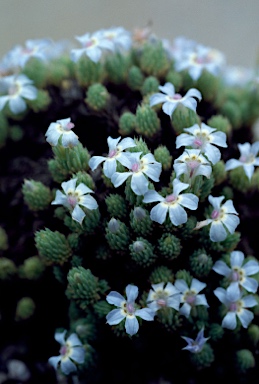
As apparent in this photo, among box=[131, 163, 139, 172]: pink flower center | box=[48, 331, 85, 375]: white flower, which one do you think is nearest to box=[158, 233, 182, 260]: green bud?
box=[131, 163, 139, 172]: pink flower center

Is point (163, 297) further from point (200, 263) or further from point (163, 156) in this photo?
point (163, 156)

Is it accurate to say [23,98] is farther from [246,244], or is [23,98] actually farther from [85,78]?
[246,244]

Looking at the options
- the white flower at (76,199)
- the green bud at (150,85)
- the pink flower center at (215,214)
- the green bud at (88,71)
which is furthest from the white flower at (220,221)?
the green bud at (88,71)

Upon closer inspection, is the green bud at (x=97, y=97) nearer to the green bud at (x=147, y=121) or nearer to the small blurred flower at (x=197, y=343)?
A: the green bud at (x=147, y=121)

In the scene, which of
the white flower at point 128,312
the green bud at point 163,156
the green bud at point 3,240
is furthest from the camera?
the green bud at point 3,240

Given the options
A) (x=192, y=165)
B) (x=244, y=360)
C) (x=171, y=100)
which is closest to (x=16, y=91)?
(x=171, y=100)

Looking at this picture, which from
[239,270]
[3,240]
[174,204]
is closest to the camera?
[174,204]
